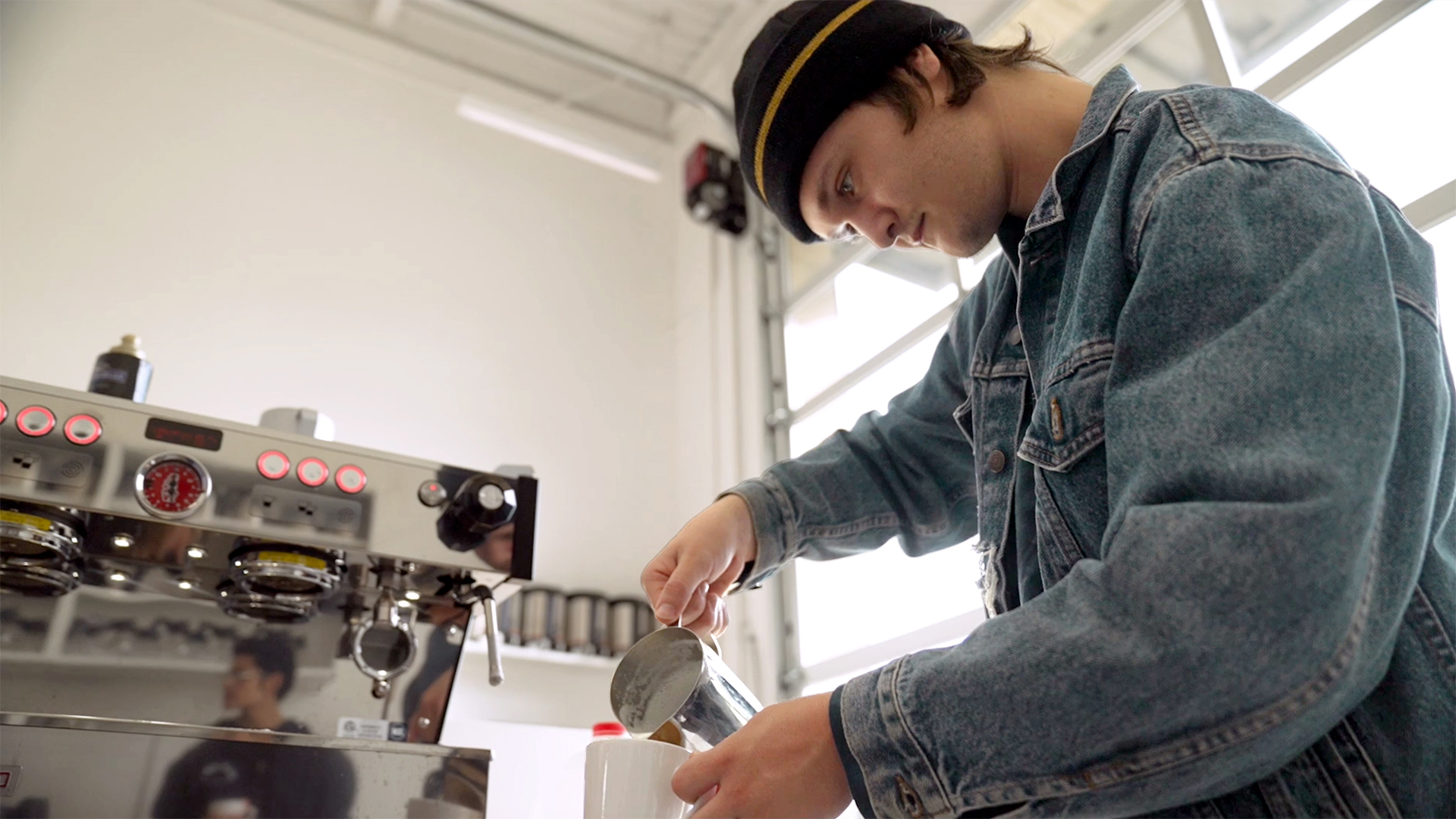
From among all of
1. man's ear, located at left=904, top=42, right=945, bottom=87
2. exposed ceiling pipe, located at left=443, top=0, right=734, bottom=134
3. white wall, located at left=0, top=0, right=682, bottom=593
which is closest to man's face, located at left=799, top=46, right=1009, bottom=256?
man's ear, located at left=904, top=42, right=945, bottom=87

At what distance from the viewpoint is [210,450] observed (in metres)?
1.40

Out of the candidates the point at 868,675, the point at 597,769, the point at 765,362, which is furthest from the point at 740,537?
the point at 765,362

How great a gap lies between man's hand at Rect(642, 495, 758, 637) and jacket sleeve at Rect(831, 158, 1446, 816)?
1.41ft

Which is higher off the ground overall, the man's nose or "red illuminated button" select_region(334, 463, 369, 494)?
the man's nose

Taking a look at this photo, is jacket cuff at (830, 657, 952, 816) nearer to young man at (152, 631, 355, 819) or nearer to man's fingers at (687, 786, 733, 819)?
man's fingers at (687, 786, 733, 819)

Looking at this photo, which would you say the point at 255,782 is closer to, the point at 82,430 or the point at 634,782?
the point at 82,430

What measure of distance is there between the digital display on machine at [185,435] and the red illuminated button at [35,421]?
11 cm

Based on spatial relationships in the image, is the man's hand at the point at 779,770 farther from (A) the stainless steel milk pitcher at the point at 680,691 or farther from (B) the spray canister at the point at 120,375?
(B) the spray canister at the point at 120,375

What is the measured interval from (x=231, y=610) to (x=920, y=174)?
1.15 metres

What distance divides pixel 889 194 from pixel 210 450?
0.95 meters

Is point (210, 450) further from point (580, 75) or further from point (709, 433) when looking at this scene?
point (580, 75)

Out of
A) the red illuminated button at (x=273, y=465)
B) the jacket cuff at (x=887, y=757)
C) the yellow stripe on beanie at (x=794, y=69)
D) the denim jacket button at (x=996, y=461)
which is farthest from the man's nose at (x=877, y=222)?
the red illuminated button at (x=273, y=465)

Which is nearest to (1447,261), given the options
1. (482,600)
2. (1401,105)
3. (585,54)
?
(1401,105)

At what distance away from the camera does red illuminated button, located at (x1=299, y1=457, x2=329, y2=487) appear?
1432mm
